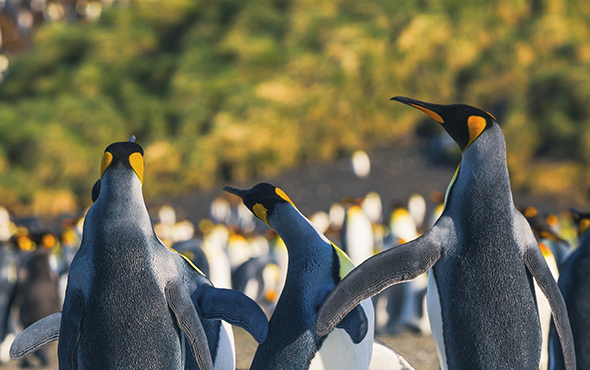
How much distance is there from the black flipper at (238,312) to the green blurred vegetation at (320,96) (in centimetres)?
1154

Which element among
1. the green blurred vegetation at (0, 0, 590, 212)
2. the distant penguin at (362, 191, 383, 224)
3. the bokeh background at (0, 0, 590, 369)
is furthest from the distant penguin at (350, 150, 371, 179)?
the distant penguin at (362, 191, 383, 224)

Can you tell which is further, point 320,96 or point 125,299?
point 320,96

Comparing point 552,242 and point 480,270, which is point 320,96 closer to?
point 552,242

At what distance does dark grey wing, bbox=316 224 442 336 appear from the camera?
5.28ft

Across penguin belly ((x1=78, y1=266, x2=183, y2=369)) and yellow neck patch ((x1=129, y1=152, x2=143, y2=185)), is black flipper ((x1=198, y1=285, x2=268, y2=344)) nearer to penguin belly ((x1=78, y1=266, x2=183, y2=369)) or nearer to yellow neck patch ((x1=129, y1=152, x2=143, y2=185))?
penguin belly ((x1=78, y1=266, x2=183, y2=369))

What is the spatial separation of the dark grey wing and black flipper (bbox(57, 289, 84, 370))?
0.67 m

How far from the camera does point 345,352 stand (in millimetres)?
1810

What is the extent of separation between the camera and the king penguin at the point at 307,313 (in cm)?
177

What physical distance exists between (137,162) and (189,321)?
47 centimetres

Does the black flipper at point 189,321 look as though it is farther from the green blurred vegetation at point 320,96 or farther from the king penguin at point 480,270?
the green blurred vegetation at point 320,96

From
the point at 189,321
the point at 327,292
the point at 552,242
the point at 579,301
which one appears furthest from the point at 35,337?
the point at 552,242

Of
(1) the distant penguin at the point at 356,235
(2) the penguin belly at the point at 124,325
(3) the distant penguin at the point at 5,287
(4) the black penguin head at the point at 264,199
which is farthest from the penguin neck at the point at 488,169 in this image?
(3) the distant penguin at the point at 5,287

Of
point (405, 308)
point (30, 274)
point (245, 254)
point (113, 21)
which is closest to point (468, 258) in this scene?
point (405, 308)

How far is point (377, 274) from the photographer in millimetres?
1645
